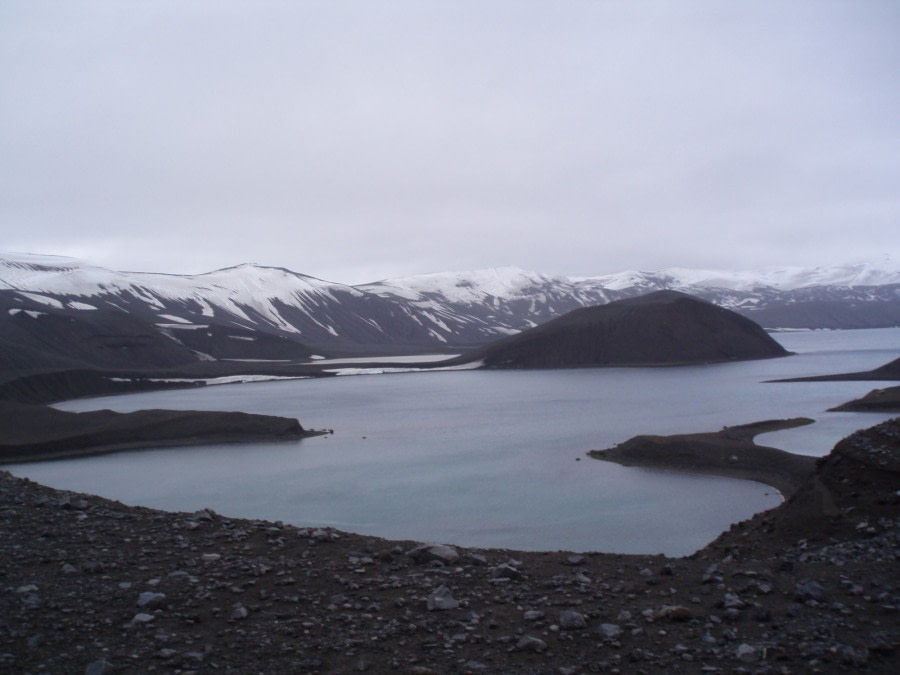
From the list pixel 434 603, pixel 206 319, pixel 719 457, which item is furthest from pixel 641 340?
A: pixel 206 319

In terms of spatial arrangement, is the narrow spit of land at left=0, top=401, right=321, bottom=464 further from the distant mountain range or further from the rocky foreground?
the distant mountain range

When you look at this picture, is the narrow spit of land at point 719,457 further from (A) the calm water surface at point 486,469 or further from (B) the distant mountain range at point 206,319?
(B) the distant mountain range at point 206,319

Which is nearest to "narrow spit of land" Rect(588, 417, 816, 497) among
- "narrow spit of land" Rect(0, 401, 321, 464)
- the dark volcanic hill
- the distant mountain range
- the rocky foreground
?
the rocky foreground

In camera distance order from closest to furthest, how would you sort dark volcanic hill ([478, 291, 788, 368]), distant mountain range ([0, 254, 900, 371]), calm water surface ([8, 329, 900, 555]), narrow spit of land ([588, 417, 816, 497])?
calm water surface ([8, 329, 900, 555])
narrow spit of land ([588, 417, 816, 497])
dark volcanic hill ([478, 291, 788, 368])
distant mountain range ([0, 254, 900, 371])

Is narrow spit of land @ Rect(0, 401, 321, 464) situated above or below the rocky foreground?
below

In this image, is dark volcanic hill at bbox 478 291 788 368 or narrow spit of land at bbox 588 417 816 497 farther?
dark volcanic hill at bbox 478 291 788 368

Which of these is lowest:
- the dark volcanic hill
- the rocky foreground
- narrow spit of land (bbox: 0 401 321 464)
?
narrow spit of land (bbox: 0 401 321 464)

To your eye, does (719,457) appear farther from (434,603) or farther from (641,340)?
(641,340)

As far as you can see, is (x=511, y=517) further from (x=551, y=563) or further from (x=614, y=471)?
(x=551, y=563)
